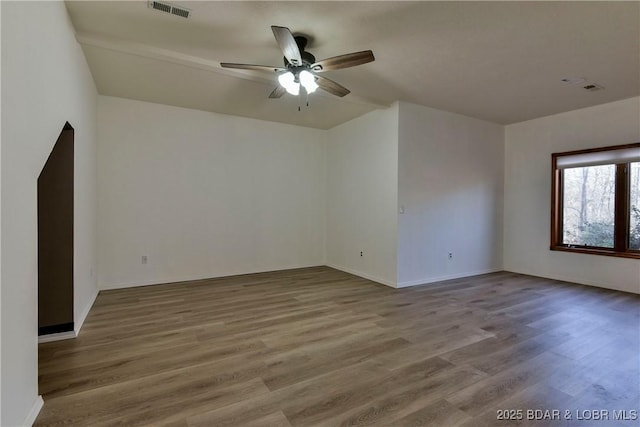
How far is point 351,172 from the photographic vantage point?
5.56 meters

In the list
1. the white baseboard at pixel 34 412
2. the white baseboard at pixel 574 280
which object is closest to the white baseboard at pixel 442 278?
the white baseboard at pixel 574 280

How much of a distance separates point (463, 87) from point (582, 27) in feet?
4.59

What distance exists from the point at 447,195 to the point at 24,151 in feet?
16.7

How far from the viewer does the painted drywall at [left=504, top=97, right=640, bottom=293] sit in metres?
4.43

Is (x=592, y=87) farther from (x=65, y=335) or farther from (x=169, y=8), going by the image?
(x=65, y=335)

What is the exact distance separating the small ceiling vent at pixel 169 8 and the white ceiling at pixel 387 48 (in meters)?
0.07

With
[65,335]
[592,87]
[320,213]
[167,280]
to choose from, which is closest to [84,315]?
[65,335]

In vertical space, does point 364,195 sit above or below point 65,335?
above

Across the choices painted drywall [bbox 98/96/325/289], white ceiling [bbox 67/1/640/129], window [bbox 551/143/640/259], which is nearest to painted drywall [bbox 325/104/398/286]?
painted drywall [bbox 98/96/325/289]

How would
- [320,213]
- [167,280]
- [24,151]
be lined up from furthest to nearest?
[320,213], [167,280], [24,151]

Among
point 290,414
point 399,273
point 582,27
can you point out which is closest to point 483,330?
point 399,273

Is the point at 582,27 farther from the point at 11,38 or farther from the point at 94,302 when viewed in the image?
the point at 94,302

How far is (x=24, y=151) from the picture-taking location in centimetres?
167

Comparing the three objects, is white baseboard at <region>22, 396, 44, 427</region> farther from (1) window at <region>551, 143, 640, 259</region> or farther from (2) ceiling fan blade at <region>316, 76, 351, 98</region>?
(1) window at <region>551, 143, 640, 259</region>
